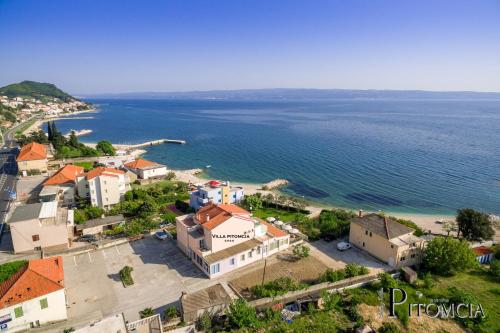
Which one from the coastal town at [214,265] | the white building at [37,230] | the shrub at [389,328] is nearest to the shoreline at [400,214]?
the coastal town at [214,265]

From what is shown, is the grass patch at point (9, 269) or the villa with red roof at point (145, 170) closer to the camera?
the grass patch at point (9, 269)

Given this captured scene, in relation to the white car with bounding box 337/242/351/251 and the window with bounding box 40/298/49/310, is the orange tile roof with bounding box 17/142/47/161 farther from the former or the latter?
the white car with bounding box 337/242/351/251

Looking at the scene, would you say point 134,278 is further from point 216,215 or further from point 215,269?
point 216,215

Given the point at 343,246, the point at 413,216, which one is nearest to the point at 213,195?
the point at 343,246

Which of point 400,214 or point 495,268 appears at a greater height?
point 495,268

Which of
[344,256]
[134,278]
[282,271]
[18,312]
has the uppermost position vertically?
[18,312]

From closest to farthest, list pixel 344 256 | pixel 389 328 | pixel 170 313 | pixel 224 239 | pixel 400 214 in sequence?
pixel 389 328
pixel 170 313
pixel 224 239
pixel 344 256
pixel 400 214

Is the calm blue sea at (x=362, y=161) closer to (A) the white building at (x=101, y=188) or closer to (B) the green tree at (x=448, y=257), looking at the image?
(B) the green tree at (x=448, y=257)
